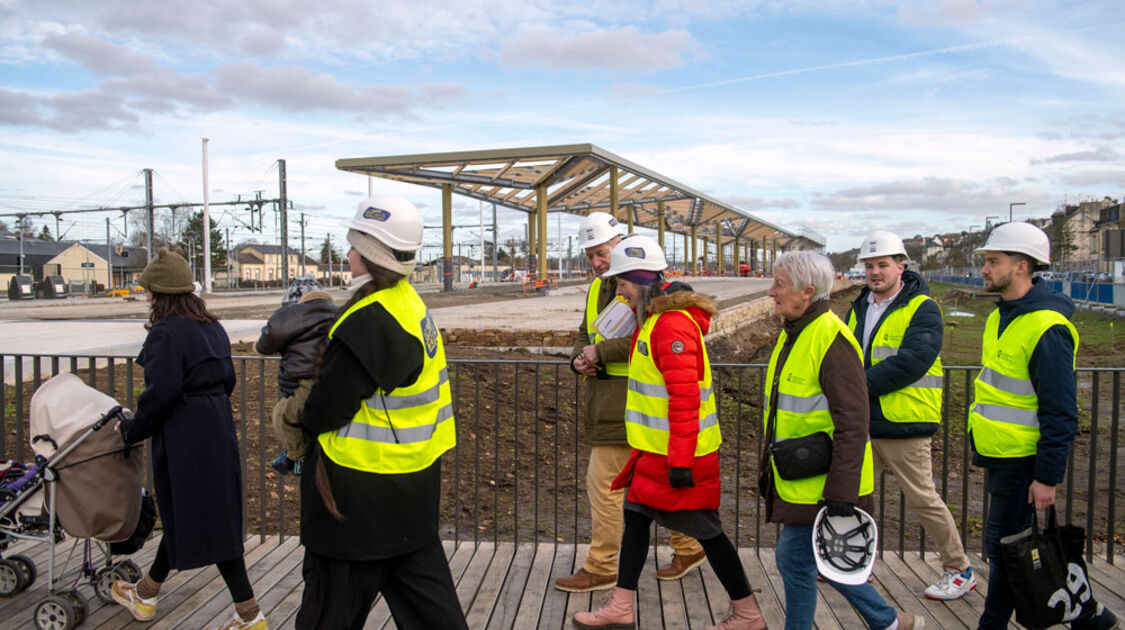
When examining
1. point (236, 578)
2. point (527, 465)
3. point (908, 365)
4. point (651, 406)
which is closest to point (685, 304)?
point (651, 406)

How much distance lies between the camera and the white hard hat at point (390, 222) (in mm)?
2371

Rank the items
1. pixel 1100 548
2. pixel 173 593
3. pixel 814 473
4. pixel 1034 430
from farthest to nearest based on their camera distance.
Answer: pixel 1100 548, pixel 173 593, pixel 1034 430, pixel 814 473

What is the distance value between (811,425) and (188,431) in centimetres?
252

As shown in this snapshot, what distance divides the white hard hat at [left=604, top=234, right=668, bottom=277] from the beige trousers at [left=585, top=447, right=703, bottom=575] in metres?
0.93

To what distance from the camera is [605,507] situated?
12.5 ft

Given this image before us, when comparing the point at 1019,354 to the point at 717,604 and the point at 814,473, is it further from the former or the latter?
the point at 717,604

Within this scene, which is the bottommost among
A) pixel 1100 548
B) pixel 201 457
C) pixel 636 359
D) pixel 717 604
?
pixel 1100 548

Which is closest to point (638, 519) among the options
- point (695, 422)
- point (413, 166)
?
point (695, 422)

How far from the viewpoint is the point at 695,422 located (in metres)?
3.04

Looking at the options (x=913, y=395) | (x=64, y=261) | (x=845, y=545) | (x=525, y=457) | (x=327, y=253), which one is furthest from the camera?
(x=327, y=253)

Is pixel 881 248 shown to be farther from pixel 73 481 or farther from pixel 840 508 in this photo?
pixel 73 481

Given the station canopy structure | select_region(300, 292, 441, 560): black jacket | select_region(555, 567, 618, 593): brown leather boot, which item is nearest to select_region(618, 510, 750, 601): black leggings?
select_region(555, 567, 618, 593): brown leather boot

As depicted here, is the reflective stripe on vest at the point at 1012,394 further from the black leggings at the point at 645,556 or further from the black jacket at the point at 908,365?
the black leggings at the point at 645,556

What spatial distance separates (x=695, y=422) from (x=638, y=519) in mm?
610
